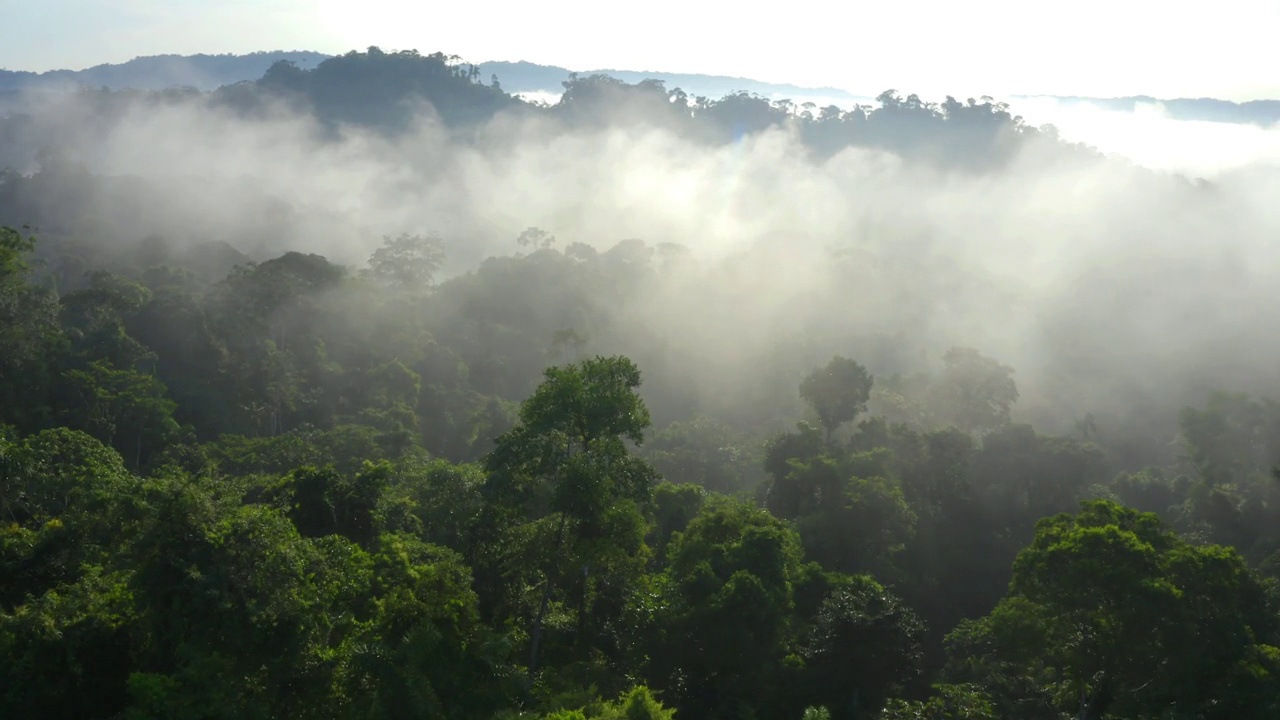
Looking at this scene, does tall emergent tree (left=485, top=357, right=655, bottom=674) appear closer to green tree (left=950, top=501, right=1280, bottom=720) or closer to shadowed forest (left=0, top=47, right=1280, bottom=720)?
shadowed forest (left=0, top=47, right=1280, bottom=720)

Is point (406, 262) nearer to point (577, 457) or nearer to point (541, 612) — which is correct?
point (541, 612)

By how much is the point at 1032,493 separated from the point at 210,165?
287 ft

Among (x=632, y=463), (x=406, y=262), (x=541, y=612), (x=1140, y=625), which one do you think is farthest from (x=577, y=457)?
(x=406, y=262)

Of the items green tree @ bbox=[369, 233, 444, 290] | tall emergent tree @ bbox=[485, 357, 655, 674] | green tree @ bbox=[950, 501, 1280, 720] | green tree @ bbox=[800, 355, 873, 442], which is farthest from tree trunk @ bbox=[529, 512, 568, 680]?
green tree @ bbox=[369, 233, 444, 290]

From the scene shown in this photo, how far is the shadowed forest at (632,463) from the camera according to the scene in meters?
10.9

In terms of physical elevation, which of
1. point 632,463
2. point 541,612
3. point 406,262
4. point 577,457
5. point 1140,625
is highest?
point 577,457

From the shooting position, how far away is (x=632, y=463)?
1292cm

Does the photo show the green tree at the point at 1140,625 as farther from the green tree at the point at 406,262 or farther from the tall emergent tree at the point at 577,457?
the green tree at the point at 406,262

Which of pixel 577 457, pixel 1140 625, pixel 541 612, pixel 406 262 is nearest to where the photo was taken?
pixel 577 457

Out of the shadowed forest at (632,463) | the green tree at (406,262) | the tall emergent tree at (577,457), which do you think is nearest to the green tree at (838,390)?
the shadowed forest at (632,463)

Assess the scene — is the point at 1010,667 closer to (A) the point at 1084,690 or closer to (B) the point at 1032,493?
(A) the point at 1084,690

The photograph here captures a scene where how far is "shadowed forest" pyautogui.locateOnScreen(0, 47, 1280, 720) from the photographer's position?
10.9 meters

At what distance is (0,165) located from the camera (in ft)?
299

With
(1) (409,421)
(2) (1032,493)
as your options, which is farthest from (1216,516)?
(1) (409,421)
